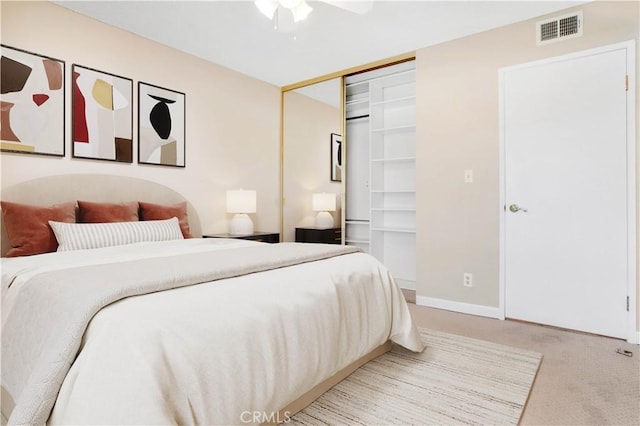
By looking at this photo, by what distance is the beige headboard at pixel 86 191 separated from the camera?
8.58 feet

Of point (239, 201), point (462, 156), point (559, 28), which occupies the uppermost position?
point (559, 28)

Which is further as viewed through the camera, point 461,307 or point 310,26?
point 461,307

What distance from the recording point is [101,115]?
120 inches

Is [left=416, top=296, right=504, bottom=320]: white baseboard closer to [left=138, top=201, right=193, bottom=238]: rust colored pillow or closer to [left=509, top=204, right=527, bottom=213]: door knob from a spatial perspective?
[left=509, top=204, right=527, bottom=213]: door knob

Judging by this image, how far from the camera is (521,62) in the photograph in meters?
3.07

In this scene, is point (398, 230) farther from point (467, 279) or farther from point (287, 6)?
point (287, 6)

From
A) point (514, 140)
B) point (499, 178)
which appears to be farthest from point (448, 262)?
point (514, 140)

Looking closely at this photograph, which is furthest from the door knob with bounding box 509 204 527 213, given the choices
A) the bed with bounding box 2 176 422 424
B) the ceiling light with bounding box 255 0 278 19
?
the ceiling light with bounding box 255 0 278 19

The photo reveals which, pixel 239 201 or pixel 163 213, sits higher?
pixel 239 201

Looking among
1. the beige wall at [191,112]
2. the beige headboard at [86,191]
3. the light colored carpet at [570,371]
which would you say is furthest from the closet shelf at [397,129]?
the beige headboard at [86,191]

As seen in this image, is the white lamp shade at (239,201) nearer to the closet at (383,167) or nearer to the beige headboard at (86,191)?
the beige headboard at (86,191)

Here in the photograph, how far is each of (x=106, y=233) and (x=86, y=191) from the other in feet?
2.15

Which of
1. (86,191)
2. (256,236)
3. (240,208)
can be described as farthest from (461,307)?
(86,191)

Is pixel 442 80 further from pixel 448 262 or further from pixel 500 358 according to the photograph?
pixel 500 358
